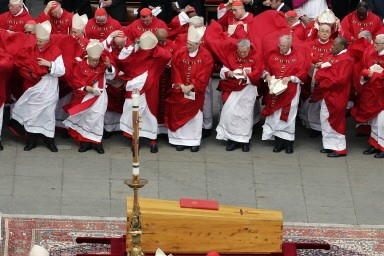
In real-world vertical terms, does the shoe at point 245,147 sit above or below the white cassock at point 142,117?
below

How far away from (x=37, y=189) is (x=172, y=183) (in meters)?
1.95

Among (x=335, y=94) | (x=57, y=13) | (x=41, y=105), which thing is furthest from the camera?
(x=57, y=13)

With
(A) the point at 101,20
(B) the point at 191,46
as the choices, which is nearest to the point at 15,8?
(A) the point at 101,20

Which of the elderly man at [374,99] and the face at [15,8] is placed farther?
the face at [15,8]

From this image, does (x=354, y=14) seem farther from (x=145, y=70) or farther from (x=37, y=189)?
(x=37, y=189)

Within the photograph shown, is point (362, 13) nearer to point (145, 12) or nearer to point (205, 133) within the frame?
point (205, 133)

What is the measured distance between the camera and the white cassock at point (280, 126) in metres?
24.4

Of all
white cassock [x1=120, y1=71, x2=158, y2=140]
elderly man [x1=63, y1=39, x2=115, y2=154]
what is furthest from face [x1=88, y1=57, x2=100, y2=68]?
white cassock [x1=120, y1=71, x2=158, y2=140]

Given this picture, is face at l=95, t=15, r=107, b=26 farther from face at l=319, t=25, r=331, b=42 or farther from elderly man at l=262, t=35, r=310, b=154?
face at l=319, t=25, r=331, b=42

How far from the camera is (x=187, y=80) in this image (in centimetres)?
2414

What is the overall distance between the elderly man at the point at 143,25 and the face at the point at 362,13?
3.11m

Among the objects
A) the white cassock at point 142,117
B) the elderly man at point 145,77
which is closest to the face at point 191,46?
the elderly man at point 145,77

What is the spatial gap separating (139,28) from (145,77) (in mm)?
1332

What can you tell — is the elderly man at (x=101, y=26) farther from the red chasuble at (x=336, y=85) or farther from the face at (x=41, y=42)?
the red chasuble at (x=336, y=85)
